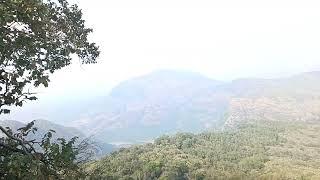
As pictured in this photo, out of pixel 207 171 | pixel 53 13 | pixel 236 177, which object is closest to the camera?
pixel 53 13

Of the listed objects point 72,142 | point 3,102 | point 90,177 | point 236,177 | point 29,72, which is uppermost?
point 29,72

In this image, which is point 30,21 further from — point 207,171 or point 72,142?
point 207,171

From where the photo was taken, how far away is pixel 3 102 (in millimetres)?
15781

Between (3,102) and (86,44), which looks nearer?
(3,102)

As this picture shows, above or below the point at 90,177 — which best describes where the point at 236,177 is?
below

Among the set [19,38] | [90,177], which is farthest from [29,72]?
[90,177]

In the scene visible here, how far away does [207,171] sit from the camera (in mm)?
199625

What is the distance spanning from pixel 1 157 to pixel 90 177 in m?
2.87

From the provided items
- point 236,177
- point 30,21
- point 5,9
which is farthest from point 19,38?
point 236,177

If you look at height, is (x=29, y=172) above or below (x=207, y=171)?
above

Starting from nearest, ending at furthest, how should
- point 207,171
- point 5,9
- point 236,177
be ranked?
point 5,9 → point 236,177 → point 207,171

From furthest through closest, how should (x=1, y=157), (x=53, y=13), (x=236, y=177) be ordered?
1. (x=236, y=177)
2. (x=53, y=13)
3. (x=1, y=157)

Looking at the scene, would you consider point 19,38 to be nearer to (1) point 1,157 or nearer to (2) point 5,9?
(2) point 5,9

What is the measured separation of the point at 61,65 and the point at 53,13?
1854 millimetres
